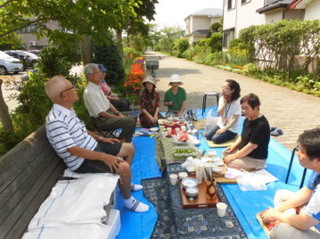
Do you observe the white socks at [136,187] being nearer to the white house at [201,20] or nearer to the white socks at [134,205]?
the white socks at [134,205]

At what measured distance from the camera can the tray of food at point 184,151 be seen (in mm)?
3818

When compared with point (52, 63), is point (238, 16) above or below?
above

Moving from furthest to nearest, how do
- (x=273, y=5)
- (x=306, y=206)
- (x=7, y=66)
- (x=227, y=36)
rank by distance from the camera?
(x=227, y=36), (x=7, y=66), (x=273, y=5), (x=306, y=206)

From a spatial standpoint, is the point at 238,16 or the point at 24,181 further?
the point at 238,16

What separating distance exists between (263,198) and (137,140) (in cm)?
302

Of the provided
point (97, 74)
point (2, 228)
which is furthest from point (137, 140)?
point (2, 228)

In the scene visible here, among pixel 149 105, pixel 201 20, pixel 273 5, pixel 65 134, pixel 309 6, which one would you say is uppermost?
pixel 201 20

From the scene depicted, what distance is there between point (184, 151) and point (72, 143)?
194 centimetres

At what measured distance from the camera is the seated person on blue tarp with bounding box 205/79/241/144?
467 cm

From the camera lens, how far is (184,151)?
392cm

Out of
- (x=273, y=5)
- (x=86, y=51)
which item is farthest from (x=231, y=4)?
(x=86, y=51)

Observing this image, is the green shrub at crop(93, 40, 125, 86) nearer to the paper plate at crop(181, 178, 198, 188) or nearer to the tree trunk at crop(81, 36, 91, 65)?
the tree trunk at crop(81, 36, 91, 65)

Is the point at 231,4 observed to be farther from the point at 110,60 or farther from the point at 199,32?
the point at 199,32

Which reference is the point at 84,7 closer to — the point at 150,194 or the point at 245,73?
the point at 150,194
